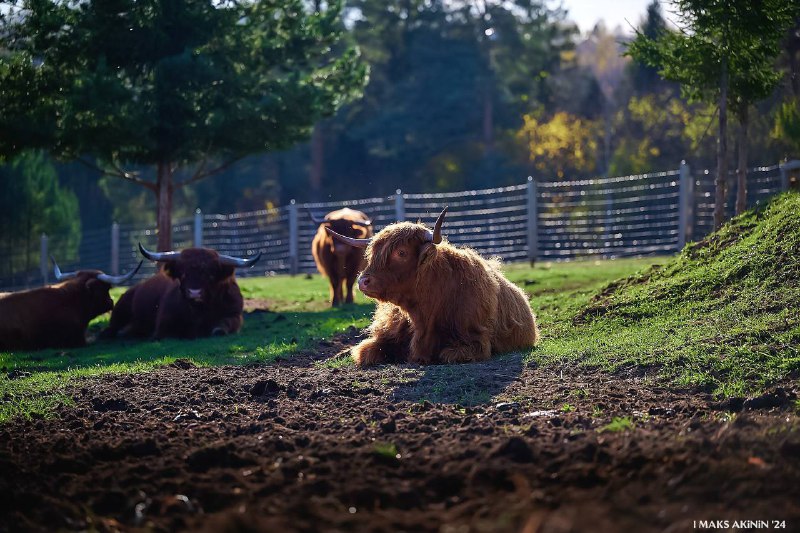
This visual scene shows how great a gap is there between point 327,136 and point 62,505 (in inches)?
1752

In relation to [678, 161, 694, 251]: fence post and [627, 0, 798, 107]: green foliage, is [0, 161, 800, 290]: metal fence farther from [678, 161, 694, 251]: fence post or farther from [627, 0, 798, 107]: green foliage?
[627, 0, 798, 107]: green foliage

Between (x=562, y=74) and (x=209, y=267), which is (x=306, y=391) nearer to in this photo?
(x=209, y=267)

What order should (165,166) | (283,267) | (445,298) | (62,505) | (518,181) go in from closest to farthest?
(62,505) → (445,298) → (165,166) → (283,267) → (518,181)

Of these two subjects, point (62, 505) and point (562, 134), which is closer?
point (62, 505)

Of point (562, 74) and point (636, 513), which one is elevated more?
point (562, 74)

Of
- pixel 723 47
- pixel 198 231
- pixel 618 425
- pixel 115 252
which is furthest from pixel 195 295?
pixel 115 252

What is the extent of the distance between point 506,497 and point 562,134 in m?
38.9

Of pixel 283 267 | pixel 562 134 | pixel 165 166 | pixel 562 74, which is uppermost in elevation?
pixel 562 74

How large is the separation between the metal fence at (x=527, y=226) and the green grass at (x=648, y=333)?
4.28 metres

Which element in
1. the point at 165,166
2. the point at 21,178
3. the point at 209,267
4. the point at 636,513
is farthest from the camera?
the point at 21,178

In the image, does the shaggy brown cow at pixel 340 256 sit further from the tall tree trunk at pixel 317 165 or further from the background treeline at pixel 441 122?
the tall tree trunk at pixel 317 165

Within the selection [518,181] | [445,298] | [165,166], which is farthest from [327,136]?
[445,298]

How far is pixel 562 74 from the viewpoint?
48250 millimetres

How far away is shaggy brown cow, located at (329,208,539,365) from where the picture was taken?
8.73 metres
